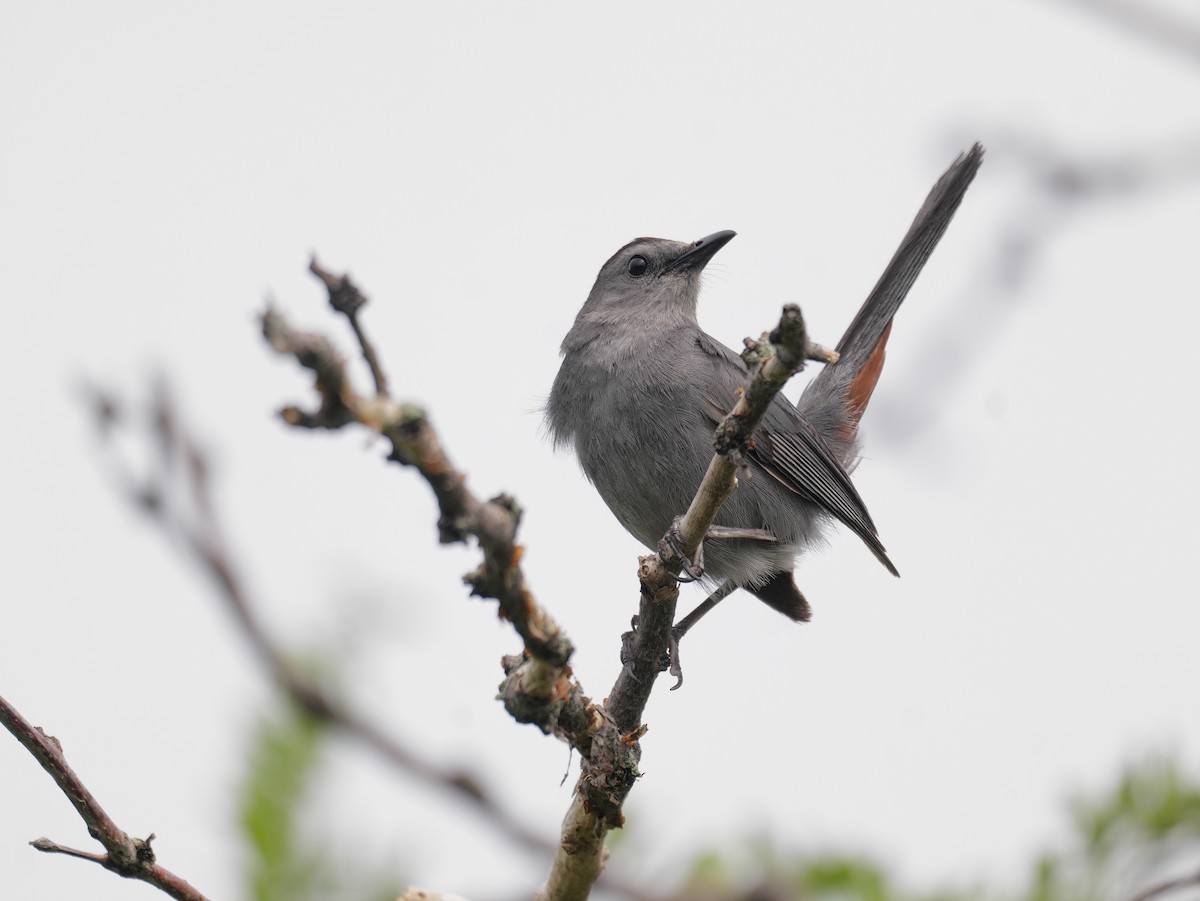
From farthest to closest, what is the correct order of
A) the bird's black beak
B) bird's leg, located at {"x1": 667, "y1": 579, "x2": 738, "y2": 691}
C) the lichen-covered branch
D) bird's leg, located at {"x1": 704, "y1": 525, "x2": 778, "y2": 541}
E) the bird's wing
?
1. the bird's black beak
2. the bird's wing
3. bird's leg, located at {"x1": 667, "y1": 579, "x2": 738, "y2": 691}
4. bird's leg, located at {"x1": 704, "y1": 525, "x2": 778, "y2": 541}
5. the lichen-covered branch

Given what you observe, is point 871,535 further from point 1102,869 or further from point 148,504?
point 148,504

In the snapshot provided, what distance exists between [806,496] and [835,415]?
111cm

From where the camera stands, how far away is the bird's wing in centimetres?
524

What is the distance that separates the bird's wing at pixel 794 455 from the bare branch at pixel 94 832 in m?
3.29

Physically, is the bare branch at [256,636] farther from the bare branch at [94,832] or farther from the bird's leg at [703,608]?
the bird's leg at [703,608]

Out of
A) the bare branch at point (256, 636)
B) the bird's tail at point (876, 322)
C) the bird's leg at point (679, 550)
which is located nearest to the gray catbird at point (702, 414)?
the bird's tail at point (876, 322)

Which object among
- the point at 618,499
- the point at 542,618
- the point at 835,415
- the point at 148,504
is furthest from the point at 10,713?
the point at 835,415

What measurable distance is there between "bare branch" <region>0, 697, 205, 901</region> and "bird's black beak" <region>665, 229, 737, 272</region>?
4.62 m

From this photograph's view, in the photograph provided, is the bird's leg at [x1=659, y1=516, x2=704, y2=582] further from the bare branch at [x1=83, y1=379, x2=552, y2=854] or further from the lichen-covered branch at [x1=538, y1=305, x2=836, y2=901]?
the bare branch at [x1=83, y1=379, x2=552, y2=854]

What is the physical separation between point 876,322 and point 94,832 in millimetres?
4999

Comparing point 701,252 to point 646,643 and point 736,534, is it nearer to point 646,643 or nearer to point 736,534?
point 736,534

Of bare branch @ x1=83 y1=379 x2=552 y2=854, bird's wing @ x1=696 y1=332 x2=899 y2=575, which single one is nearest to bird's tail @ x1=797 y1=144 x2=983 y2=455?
bird's wing @ x1=696 y1=332 x2=899 y2=575

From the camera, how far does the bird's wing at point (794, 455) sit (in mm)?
5242

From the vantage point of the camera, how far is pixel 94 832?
2113 mm
